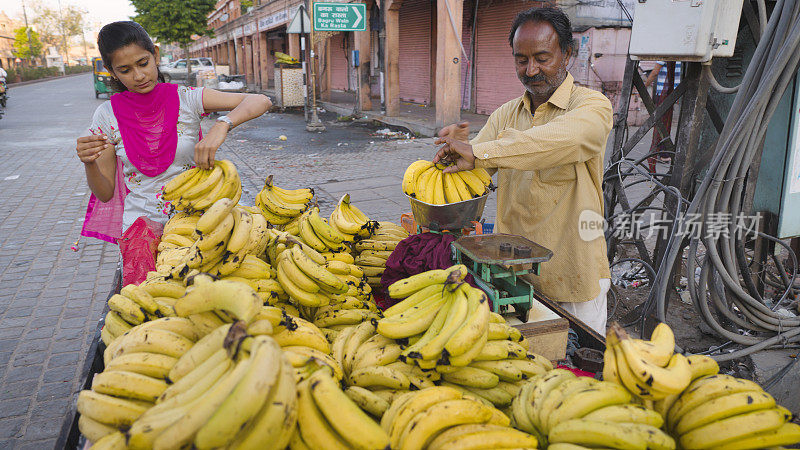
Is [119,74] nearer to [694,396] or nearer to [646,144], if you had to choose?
[694,396]

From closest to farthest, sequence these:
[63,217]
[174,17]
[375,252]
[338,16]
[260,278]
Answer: [260,278], [375,252], [63,217], [338,16], [174,17]

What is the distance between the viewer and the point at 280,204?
296 cm

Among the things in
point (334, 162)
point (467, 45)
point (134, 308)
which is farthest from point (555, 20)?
point (467, 45)

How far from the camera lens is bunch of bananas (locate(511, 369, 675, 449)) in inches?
43.9

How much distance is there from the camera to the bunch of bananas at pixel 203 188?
227cm

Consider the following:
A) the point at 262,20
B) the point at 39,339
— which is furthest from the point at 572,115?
the point at 262,20

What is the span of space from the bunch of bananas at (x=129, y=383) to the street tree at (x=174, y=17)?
92.3ft

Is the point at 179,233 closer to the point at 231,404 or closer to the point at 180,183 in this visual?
the point at 180,183

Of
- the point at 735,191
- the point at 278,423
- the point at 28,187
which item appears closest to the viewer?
the point at 278,423

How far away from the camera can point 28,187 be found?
8.70 metres

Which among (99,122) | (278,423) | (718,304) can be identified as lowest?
(718,304)

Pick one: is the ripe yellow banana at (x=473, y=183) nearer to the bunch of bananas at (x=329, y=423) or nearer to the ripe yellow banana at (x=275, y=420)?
the bunch of bananas at (x=329, y=423)

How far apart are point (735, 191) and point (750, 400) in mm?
2389

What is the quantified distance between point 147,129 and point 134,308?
4.57ft
